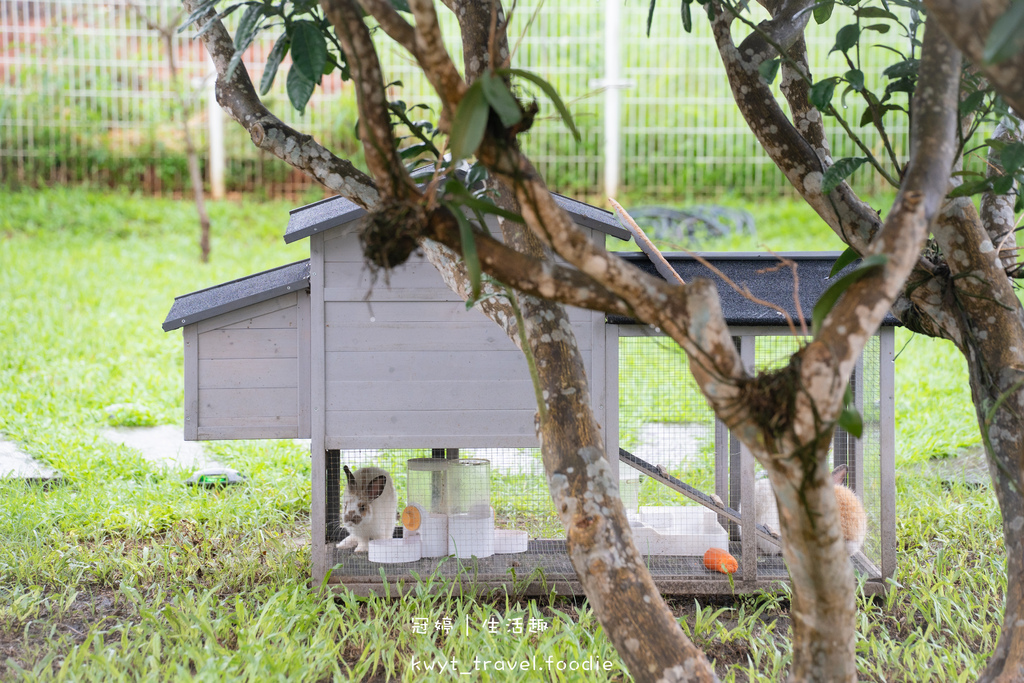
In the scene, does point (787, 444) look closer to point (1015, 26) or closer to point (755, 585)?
point (1015, 26)

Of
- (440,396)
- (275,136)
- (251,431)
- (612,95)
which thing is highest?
(612,95)

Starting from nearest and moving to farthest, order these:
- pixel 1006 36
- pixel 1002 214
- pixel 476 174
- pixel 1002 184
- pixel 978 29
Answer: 1. pixel 1006 36
2. pixel 978 29
3. pixel 1002 184
4. pixel 476 174
5. pixel 1002 214

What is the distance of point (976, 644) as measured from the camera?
2492 mm

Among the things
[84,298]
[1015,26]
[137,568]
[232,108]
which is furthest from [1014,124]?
[84,298]

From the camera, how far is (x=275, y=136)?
2031 mm

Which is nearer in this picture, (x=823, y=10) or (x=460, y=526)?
(x=823, y=10)

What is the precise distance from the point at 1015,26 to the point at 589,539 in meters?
1.01

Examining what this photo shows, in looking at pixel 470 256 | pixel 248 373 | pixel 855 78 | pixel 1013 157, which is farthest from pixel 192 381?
pixel 1013 157

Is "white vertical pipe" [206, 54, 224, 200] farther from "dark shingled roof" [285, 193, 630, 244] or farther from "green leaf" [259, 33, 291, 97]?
"green leaf" [259, 33, 291, 97]

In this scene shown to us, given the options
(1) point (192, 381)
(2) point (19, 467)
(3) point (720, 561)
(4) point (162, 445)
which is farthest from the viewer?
(4) point (162, 445)

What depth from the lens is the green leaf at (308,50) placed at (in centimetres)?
164

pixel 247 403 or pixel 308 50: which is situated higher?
pixel 308 50

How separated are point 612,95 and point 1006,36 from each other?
7.76 metres

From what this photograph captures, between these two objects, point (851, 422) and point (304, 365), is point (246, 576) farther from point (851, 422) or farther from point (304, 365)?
point (851, 422)
